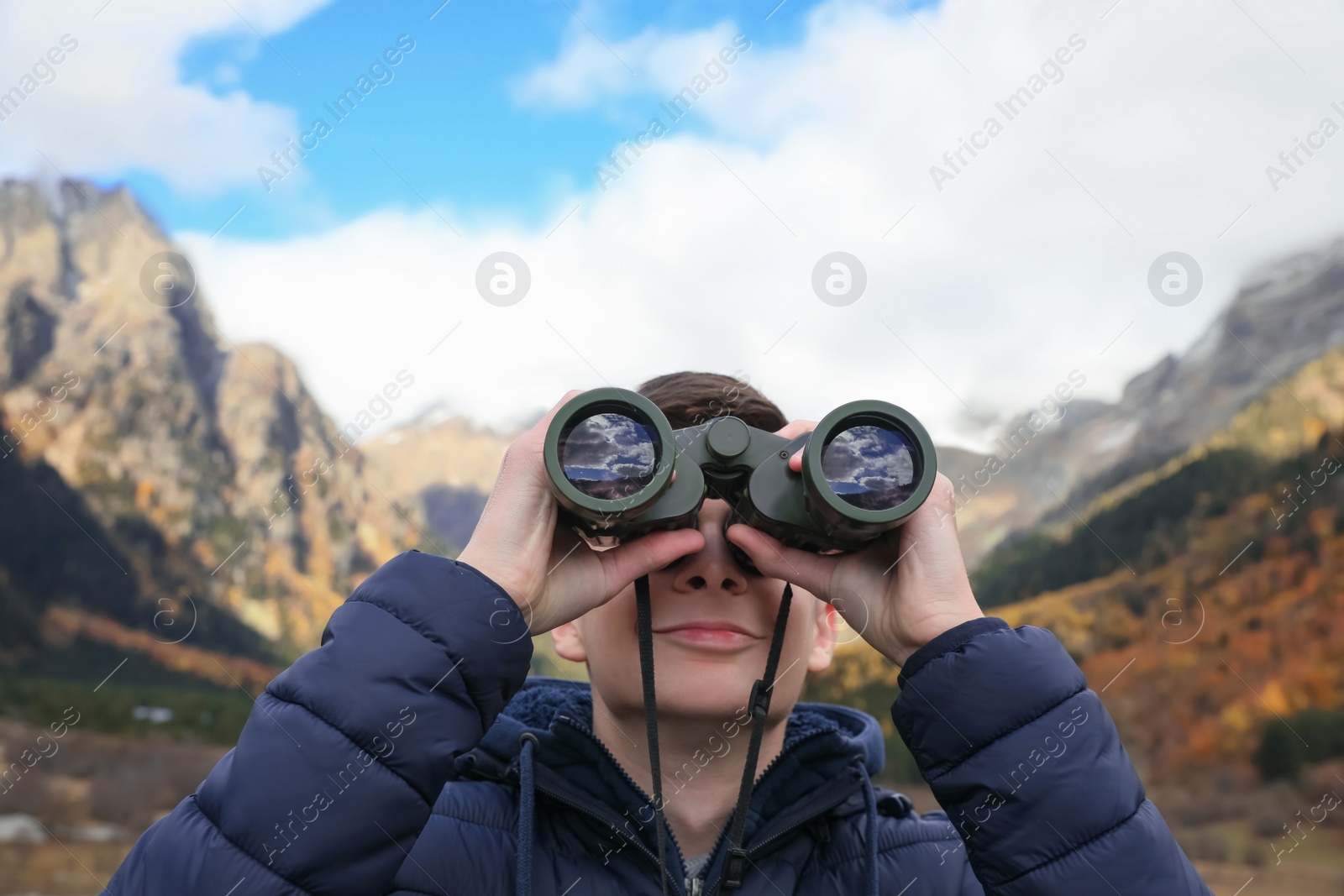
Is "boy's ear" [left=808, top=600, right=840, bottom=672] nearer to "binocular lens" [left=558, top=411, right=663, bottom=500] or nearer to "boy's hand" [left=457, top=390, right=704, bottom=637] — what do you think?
"boy's hand" [left=457, top=390, right=704, bottom=637]

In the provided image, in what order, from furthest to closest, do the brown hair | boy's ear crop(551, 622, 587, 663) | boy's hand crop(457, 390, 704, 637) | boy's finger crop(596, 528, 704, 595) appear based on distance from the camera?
the brown hair < boy's ear crop(551, 622, 587, 663) < boy's finger crop(596, 528, 704, 595) < boy's hand crop(457, 390, 704, 637)

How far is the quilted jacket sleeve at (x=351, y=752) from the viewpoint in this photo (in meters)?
0.81

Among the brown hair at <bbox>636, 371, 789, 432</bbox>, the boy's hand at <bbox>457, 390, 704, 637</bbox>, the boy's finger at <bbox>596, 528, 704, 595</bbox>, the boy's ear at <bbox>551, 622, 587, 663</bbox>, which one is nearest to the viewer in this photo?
the boy's hand at <bbox>457, 390, 704, 637</bbox>

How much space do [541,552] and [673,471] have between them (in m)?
0.20

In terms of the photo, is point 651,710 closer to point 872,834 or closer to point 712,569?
point 712,569

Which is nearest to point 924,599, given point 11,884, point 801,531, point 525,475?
point 801,531

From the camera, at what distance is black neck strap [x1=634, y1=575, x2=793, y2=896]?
3.42 feet

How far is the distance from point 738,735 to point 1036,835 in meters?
0.41

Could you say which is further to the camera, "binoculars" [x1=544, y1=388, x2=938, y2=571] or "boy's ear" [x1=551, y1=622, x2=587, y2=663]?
"boy's ear" [x1=551, y1=622, x2=587, y2=663]

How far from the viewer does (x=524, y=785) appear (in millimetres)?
1086

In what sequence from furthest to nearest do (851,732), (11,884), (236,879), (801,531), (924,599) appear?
1. (11,884)
2. (851,732)
3. (801,531)
4. (924,599)
5. (236,879)

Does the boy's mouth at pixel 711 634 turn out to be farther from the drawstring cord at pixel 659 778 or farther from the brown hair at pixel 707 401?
the brown hair at pixel 707 401

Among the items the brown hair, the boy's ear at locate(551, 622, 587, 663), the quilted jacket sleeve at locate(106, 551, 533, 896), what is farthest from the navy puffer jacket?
the brown hair

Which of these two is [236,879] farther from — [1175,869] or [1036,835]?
[1175,869]
